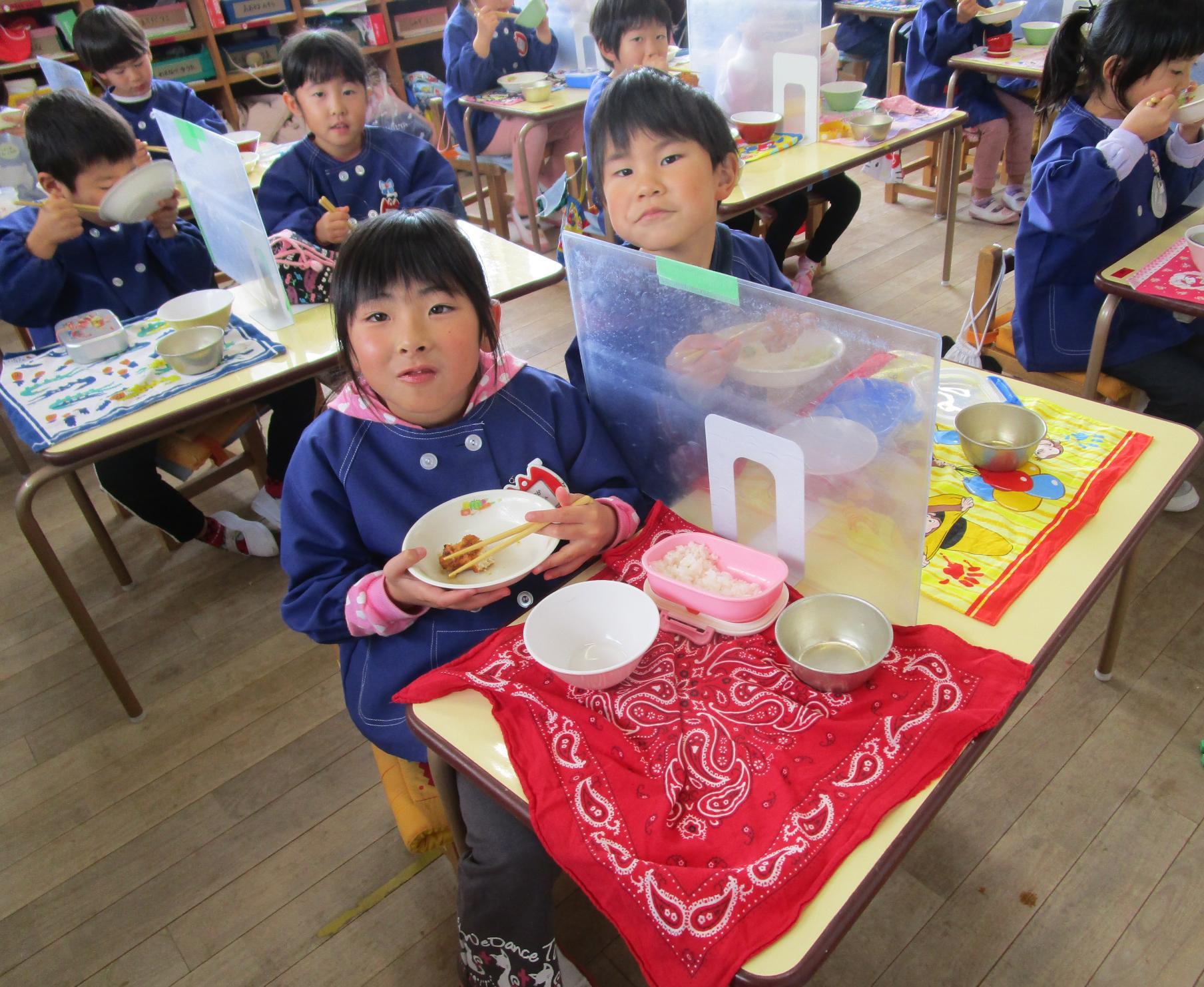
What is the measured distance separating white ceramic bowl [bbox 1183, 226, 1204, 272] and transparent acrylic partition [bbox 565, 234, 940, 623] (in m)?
1.09

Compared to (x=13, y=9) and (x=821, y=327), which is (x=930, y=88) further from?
(x=13, y=9)

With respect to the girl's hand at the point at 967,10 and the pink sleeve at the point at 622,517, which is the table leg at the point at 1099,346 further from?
the girl's hand at the point at 967,10

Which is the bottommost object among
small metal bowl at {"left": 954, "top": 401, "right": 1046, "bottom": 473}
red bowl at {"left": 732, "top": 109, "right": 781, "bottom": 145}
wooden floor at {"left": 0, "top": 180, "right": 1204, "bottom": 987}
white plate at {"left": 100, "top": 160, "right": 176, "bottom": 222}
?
wooden floor at {"left": 0, "top": 180, "right": 1204, "bottom": 987}

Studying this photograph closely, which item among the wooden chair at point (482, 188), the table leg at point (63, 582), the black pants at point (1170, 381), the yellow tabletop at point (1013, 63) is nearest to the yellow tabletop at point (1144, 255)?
the black pants at point (1170, 381)

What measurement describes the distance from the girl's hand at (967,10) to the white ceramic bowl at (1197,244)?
8.45 ft

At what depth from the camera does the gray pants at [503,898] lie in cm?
108

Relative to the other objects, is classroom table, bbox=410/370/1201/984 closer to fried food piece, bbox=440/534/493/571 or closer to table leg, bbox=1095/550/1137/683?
fried food piece, bbox=440/534/493/571

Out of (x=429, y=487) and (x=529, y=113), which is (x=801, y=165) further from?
(x=429, y=487)

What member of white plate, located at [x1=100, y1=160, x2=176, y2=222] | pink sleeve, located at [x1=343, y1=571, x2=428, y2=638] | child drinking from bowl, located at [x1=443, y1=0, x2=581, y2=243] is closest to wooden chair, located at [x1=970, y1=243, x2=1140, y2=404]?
pink sleeve, located at [x1=343, y1=571, x2=428, y2=638]

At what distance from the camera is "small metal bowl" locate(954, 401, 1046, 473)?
1.20m

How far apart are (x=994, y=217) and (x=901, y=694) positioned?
3.65 m

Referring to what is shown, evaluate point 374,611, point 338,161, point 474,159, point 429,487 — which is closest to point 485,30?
point 474,159

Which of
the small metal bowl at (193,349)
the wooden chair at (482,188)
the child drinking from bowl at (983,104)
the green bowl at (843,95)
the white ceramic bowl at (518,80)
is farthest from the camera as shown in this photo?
the wooden chair at (482,188)

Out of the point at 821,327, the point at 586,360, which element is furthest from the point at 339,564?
the point at 821,327
